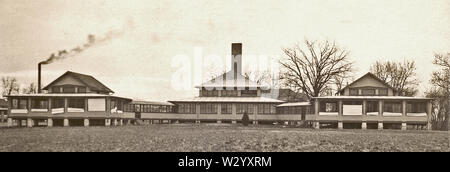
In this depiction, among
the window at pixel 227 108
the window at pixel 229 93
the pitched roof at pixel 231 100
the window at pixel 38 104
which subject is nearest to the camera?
the window at pixel 38 104

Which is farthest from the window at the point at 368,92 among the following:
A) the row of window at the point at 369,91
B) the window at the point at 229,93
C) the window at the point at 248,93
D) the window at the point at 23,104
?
the window at the point at 23,104

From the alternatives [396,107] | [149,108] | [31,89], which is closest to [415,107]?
[396,107]

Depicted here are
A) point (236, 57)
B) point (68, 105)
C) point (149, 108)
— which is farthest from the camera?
point (236, 57)

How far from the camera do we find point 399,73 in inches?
2128

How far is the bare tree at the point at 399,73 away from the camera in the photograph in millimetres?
52219

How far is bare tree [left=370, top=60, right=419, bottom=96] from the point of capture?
52219 mm

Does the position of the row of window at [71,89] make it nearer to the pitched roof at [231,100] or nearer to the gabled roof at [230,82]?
the pitched roof at [231,100]

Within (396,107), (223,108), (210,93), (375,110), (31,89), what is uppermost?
(31,89)

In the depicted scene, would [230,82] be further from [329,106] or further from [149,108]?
[329,106]

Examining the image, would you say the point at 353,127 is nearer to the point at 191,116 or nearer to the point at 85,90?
the point at 191,116

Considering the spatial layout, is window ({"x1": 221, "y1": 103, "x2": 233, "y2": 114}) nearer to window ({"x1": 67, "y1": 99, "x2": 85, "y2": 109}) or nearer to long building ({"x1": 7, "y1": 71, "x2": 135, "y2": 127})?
long building ({"x1": 7, "y1": 71, "x2": 135, "y2": 127})

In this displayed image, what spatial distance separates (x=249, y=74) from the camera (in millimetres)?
74562
